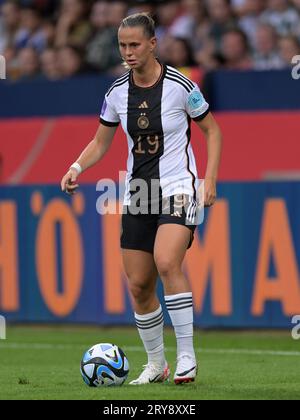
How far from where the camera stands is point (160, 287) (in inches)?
556

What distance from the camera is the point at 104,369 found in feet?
27.7

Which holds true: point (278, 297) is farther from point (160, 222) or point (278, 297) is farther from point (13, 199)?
point (160, 222)

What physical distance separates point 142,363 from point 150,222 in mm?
2566

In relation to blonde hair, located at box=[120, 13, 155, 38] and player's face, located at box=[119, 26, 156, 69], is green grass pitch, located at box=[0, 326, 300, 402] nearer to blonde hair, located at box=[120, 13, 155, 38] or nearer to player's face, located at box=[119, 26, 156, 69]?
player's face, located at box=[119, 26, 156, 69]

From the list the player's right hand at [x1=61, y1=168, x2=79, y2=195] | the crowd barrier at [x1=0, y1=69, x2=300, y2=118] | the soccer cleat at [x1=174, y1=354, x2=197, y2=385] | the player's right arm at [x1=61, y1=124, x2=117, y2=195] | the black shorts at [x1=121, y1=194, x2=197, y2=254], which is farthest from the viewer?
the crowd barrier at [x1=0, y1=69, x2=300, y2=118]

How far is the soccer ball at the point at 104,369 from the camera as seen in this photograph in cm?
845

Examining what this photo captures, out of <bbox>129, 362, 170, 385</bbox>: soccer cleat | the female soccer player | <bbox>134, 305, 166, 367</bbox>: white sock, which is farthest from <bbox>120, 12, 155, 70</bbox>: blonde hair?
<bbox>129, 362, 170, 385</bbox>: soccer cleat

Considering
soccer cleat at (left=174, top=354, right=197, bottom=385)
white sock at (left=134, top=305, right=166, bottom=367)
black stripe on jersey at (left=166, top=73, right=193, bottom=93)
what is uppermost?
black stripe on jersey at (left=166, top=73, right=193, bottom=93)

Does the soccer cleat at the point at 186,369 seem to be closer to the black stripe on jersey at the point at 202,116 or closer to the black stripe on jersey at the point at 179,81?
the black stripe on jersey at the point at 202,116

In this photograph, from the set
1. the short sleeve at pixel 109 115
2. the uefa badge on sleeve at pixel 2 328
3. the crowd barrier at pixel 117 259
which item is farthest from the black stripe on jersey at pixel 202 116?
the uefa badge on sleeve at pixel 2 328

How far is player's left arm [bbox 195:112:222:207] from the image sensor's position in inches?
322

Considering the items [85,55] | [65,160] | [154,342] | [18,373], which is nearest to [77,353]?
[18,373]

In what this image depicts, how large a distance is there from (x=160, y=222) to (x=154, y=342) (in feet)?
2.96

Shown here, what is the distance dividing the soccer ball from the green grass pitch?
0.23 ft
